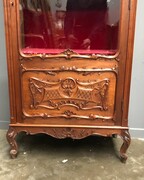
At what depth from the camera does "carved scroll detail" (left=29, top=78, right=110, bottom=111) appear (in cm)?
133

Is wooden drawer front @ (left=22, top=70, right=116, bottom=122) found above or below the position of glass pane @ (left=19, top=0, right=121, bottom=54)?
below

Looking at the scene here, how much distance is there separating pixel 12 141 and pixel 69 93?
1.49 ft

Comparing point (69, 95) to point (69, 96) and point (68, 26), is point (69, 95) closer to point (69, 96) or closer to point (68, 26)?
point (69, 96)

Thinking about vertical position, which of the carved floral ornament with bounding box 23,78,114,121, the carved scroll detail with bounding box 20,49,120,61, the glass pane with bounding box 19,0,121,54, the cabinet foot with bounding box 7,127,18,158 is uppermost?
the glass pane with bounding box 19,0,121,54

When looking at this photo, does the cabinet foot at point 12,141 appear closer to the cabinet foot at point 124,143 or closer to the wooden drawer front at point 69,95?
the wooden drawer front at point 69,95

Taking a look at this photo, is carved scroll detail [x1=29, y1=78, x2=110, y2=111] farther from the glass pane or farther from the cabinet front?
the glass pane

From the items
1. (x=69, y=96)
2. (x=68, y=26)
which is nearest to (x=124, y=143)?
(x=69, y=96)

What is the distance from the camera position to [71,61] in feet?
4.28

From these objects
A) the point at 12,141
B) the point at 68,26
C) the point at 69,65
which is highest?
the point at 68,26

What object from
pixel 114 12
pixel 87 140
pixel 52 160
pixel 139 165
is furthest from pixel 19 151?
pixel 114 12

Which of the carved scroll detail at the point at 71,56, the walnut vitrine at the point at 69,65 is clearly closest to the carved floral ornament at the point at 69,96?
the walnut vitrine at the point at 69,65

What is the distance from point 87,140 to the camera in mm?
1742

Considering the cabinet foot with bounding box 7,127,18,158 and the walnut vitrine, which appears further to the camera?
the cabinet foot with bounding box 7,127,18,158

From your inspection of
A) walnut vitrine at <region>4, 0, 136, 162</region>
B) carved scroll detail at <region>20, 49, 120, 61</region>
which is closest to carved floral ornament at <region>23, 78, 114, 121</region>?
walnut vitrine at <region>4, 0, 136, 162</region>
